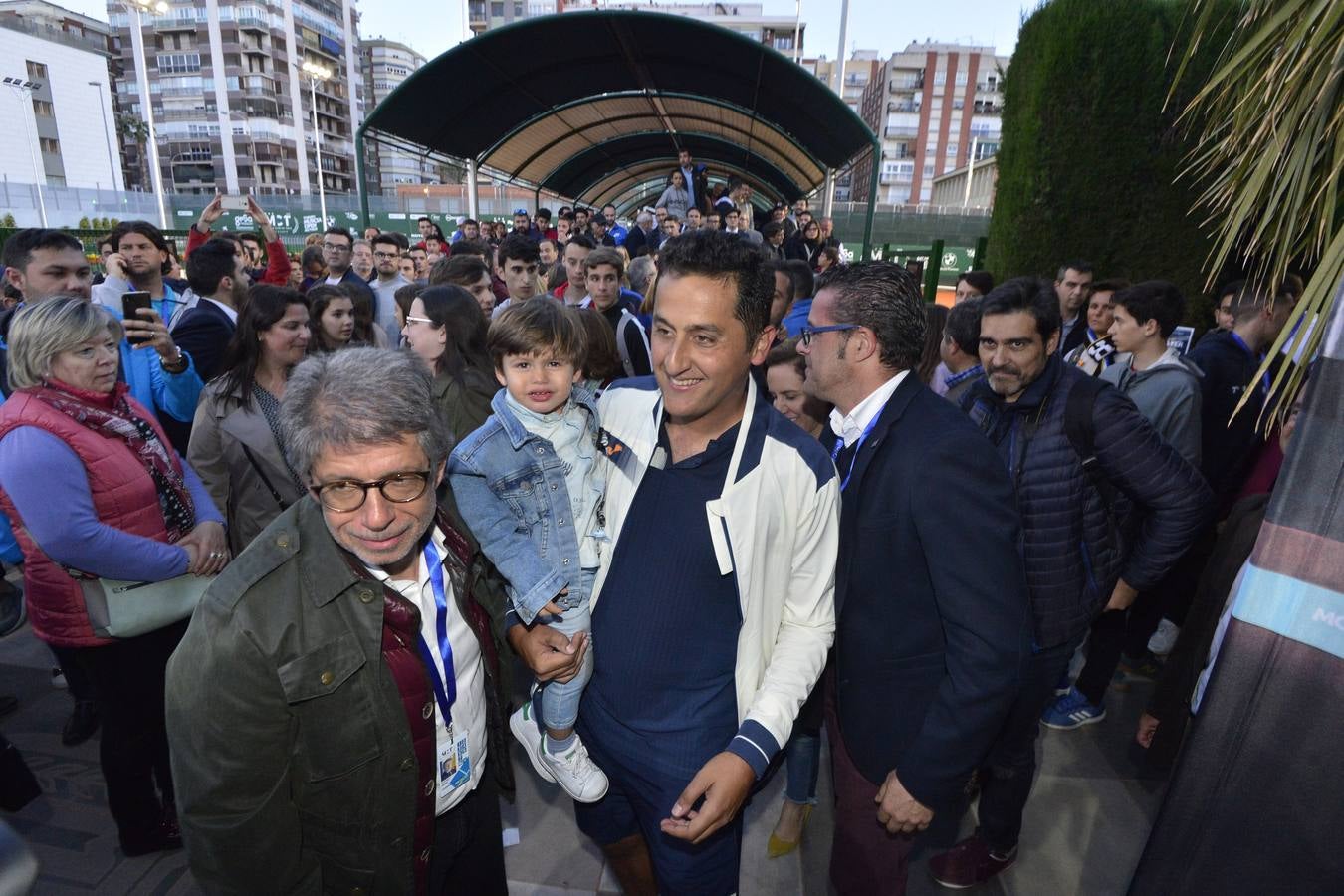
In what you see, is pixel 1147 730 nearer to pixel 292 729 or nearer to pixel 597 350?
pixel 597 350

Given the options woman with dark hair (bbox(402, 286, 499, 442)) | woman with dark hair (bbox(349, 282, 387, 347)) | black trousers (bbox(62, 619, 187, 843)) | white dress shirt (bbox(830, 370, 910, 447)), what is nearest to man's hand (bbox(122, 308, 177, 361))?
woman with dark hair (bbox(402, 286, 499, 442))

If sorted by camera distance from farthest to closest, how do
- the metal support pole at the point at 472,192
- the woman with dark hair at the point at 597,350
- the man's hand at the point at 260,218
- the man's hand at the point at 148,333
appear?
the metal support pole at the point at 472,192 < the man's hand at the point at 260,218 < the man's hand at the point at 148,333 < the woman with dark hair at the point at 597,350

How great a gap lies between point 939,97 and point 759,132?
258ft

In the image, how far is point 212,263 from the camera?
14.4 feet

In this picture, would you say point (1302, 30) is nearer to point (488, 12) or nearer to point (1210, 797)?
point (1210, 797)

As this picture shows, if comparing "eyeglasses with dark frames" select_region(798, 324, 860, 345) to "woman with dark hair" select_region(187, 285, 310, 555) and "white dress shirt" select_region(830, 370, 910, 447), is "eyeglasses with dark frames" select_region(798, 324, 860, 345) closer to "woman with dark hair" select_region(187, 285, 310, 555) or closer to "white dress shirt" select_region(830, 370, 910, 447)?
"white dress shirt" select_region(830, 370, 910, 447)

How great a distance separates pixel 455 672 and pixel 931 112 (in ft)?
321

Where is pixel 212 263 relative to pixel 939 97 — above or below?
below

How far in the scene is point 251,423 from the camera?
3.11 metres

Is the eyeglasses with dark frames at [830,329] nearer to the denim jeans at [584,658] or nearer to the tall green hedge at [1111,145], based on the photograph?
the denim jeans at [584,658]

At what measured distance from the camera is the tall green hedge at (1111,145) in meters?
6.89

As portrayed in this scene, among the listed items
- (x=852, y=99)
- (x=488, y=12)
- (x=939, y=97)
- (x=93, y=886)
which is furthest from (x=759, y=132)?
(x=852, y=99)

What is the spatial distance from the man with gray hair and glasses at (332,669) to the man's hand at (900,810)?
1251mm

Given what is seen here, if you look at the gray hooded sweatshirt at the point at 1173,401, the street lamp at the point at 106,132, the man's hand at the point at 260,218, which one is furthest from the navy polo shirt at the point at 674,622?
the street lamp at the point at 106,132
